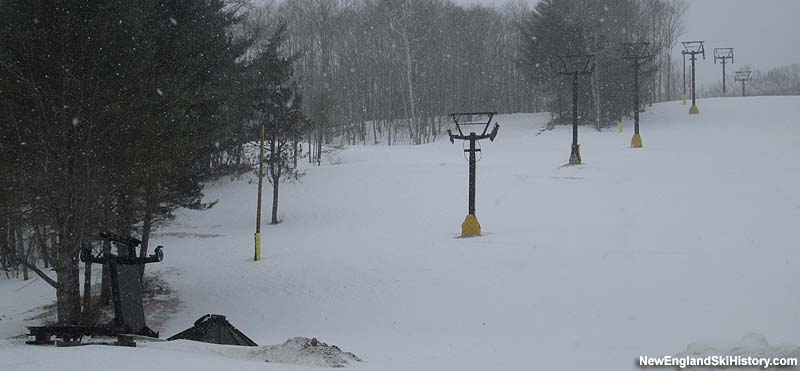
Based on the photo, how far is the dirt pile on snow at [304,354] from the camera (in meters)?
7.95

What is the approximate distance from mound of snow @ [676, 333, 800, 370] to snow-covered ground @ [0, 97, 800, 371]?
5.41 ft

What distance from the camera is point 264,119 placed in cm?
2902

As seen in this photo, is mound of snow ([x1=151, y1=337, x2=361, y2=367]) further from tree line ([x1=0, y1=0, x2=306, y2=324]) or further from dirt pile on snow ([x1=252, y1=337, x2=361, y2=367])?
tree line ([x1=0, y1=0, x2=306, y2=324])

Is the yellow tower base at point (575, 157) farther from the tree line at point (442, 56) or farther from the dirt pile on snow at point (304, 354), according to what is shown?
the dirt pile on snow at point (304, 354)

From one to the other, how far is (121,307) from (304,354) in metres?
2.75

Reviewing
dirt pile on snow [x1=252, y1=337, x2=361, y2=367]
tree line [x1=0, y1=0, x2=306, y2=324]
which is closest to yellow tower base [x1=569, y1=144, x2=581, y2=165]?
tree line [x1=0, y1=0, x2=306, y2=324]

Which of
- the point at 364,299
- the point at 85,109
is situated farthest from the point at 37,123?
the point at 364,299

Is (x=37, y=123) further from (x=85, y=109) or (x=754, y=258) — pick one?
(x=754, y=258)

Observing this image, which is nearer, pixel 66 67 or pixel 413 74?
pixel 66 67

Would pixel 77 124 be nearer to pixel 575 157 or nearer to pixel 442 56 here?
pixel 575 157

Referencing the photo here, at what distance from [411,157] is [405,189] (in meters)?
9.97

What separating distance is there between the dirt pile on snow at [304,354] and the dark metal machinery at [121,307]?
1638 millimetres

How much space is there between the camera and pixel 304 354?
317 inches

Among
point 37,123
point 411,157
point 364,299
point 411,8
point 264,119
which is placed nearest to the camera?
point 37,123
